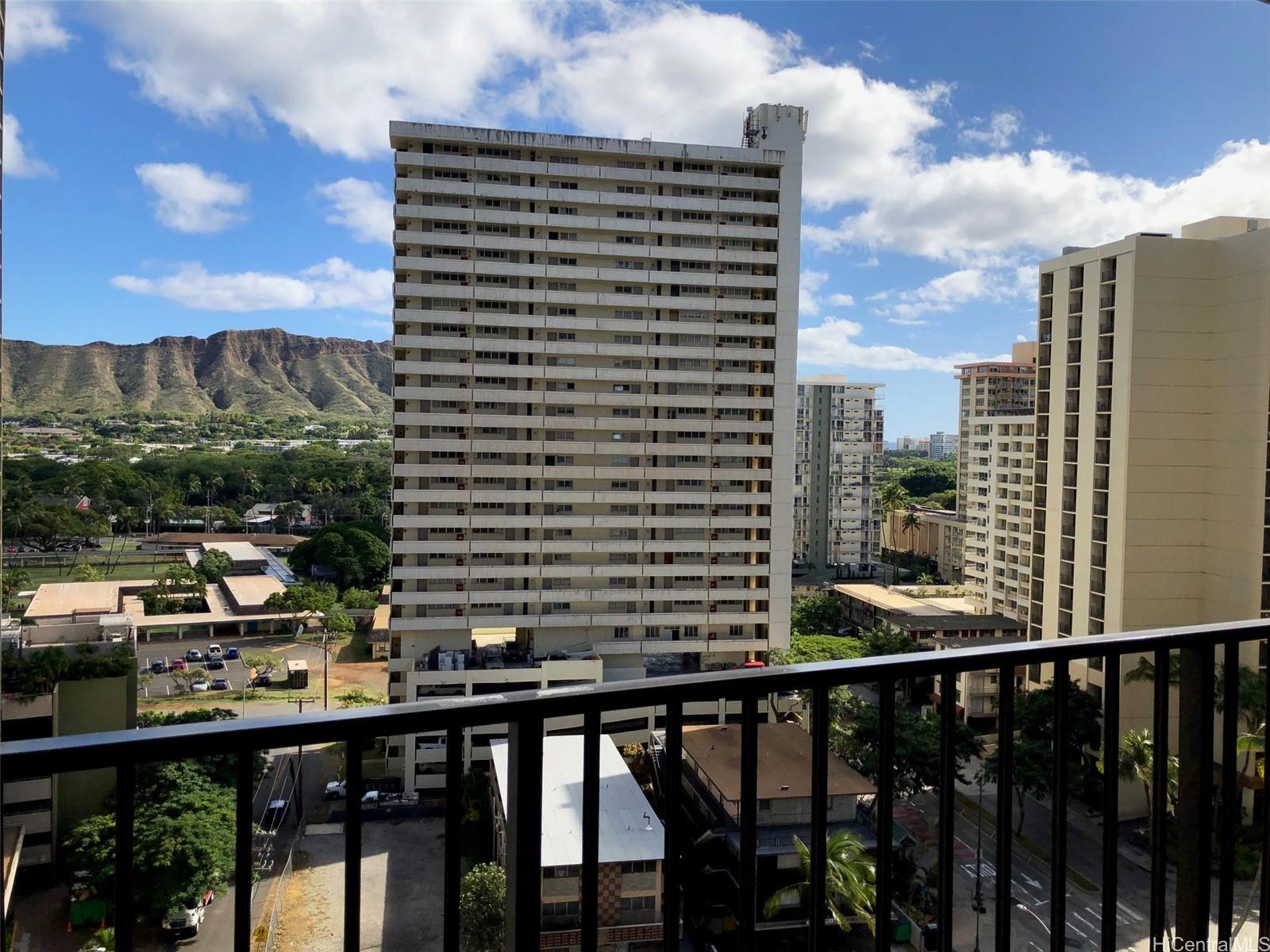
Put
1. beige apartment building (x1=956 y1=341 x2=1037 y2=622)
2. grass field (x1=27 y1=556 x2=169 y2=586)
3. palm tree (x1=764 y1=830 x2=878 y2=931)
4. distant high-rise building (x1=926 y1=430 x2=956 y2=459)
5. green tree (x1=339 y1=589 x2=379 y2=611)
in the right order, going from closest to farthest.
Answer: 1. palm tree (x1=764 y1=830 x2=878 y2=931)
2. grass field (x1=27 y1=556 x2=169 y2=586)
3. beige apartment building (x1=956 y1=341 x2=1037 y2=622)
4. green tree (x1=339 y1=589 x2=379 y2=611)
5. distant high-rise building (x1=926 y1=430 x2=956 y2=459)

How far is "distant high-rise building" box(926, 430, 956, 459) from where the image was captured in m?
43.2

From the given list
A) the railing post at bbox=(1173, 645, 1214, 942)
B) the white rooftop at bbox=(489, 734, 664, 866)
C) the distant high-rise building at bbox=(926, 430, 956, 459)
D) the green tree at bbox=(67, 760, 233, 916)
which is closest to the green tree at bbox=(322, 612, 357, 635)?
the green tree at bbox=(67, 760, 233, 916)

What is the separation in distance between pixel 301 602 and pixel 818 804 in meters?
19.3

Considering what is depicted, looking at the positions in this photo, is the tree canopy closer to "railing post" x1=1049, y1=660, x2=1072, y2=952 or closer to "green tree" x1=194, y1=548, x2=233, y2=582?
"green tree" x1=194, y1=548, x2=233, y2=582

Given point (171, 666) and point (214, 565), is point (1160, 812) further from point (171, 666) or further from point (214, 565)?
point (214, 565)

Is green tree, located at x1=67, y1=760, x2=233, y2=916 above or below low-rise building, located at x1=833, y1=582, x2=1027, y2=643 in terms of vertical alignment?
above

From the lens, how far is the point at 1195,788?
45.9 inches

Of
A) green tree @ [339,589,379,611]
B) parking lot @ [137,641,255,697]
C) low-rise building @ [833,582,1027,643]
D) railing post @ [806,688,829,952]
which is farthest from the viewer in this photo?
green tree @ [339,589,379,611]

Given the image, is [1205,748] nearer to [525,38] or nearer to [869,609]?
[525,38]

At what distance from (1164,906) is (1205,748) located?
1.16ft

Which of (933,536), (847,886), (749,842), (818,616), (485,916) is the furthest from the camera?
(933,536)

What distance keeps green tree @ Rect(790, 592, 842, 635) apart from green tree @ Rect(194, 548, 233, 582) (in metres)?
13.8

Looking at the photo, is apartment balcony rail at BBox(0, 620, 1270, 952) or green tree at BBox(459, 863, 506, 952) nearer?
apartment balcony rail at BBox(0, 620, 1270, 952)

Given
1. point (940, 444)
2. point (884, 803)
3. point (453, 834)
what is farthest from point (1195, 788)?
point (940, 444)
